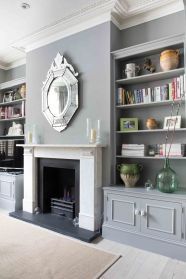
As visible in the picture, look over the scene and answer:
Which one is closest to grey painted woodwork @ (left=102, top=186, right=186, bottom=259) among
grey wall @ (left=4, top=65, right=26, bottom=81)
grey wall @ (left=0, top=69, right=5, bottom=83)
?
grey wall @ (left=4, top=65, right=26, bottom=81)

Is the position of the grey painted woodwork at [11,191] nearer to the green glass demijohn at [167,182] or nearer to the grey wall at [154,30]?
the green glass demijohn at [167,182]

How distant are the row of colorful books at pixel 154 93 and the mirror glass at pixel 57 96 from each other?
2.91ft

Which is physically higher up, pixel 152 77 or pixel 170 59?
pixel 170 59

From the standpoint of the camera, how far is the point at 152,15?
2934 mm

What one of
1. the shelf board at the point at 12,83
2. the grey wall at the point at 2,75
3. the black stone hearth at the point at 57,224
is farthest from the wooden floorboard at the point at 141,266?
the grey wall at the point at 2,75

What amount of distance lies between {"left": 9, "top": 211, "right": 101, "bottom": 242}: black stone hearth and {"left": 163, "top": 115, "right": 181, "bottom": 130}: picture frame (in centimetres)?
160

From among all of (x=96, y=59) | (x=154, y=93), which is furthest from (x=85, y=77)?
(x=154, y=93)

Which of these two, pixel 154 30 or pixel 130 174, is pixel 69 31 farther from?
pixel 130 174

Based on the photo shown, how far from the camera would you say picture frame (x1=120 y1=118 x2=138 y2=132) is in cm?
291

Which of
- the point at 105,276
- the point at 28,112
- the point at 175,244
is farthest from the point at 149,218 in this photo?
the point at 28,112

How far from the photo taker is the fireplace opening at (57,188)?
3.25m

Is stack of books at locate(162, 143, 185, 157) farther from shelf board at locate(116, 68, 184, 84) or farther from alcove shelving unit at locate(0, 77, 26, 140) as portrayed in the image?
alcove shelving unit at locate(0, 77, 26, 140)

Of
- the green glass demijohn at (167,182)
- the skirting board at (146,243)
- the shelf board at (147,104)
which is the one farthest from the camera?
the shelf board at (147,104)

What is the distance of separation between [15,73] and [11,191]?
2.50m
